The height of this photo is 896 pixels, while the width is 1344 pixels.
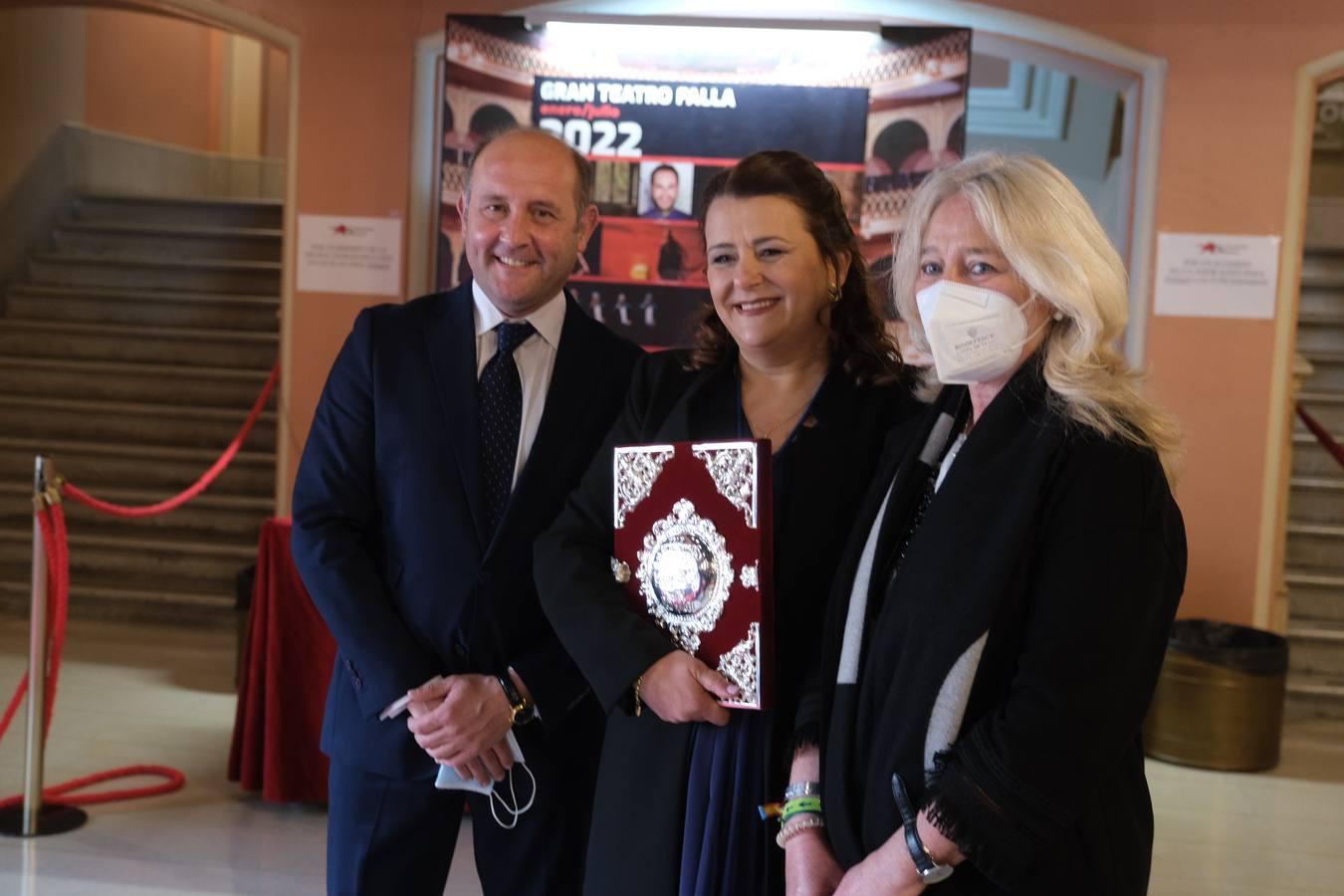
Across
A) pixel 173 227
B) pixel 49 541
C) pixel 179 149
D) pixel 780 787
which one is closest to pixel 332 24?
pixel 49 541

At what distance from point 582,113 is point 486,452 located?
3.71 m

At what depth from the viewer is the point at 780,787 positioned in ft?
5.76

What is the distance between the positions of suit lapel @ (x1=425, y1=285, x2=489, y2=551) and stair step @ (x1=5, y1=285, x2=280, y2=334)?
673cm

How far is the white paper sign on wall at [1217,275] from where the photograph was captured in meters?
5.56

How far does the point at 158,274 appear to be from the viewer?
29.6ft

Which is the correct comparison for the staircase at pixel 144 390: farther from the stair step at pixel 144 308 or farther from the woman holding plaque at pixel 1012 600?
the woman holding plaque at pixel 1012 600

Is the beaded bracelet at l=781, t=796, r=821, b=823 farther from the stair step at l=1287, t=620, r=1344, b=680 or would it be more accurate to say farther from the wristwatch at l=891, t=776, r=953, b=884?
the stair step at l=1287, t=620, r=1344, b=680

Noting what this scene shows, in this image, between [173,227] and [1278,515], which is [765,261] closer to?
[1278,515]

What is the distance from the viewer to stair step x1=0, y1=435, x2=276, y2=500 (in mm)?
7637

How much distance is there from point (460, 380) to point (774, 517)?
0.65 metres

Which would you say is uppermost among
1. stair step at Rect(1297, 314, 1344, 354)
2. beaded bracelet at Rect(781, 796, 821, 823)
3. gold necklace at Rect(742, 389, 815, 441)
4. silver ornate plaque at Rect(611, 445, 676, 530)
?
stair step at Rect(1297, 314, 1344, 354)

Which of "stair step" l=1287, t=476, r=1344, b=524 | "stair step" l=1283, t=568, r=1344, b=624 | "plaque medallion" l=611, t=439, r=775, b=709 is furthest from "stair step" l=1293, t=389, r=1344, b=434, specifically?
"plaque medallion" l=611, t=439, r=775, b=709

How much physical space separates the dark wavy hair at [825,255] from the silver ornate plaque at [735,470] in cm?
28

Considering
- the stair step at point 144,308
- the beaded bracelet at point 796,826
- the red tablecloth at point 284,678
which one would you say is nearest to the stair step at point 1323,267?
the red tablecloth at point 284,678
